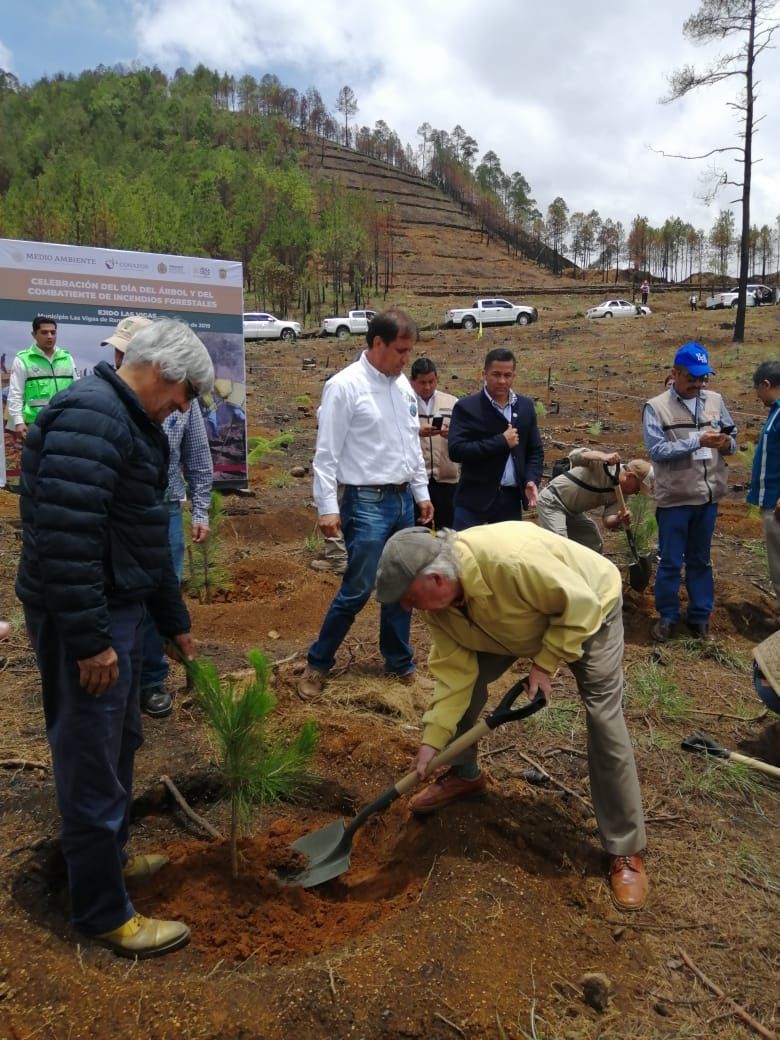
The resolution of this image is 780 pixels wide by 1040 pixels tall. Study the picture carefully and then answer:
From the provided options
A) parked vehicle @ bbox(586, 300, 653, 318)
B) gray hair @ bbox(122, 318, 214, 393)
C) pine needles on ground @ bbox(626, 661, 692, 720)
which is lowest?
pine needles on ground @ bbox(626, 661, 692, 720)

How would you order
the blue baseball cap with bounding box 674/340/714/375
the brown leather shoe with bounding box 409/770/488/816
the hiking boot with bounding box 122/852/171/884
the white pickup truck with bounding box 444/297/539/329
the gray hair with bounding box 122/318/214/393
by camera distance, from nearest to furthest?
the gray hair with bounding box 122/318/214/393
the hiking boot with bounding box 122/852/171/884
the brown leather shoe with bounding box 409/770/488/816
the blue baseball cap with bounding box 674/340/714/375
the white pickup truck with bounding box 444/297/539/329

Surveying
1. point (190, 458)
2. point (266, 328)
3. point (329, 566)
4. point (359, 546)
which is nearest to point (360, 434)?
point (359, 546)

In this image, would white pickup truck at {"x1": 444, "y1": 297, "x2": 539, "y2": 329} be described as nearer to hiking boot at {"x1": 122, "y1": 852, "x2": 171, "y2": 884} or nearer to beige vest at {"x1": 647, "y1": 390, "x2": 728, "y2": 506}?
beige vest at {"x1": 647, "y1": 390, "x2": 728, "y2": 506}

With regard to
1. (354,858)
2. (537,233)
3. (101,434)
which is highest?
(537,233)

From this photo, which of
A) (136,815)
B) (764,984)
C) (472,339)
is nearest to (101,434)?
(136,815)

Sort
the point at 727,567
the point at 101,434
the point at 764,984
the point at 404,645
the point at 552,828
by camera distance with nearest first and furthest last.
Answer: the point at 101,434 → the point at 764,984 → the point at 552,828 → the point at 404,645 → the point at 727,567

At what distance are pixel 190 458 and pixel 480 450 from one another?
158 centimetres

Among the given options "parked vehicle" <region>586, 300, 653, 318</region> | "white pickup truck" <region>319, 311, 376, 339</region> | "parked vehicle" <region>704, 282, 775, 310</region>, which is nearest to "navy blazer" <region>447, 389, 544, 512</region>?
"white pickup truck" <region>319, 311, 376, 339</region>

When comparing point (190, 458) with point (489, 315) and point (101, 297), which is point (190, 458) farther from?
point (489, 315)

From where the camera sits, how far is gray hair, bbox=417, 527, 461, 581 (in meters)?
2.19

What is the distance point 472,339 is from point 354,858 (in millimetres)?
25216

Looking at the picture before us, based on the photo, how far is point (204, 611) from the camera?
17.0ft

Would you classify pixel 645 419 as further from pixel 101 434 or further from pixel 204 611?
pixel 101 434

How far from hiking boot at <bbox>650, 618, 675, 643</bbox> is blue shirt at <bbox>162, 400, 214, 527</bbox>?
9.51ft
